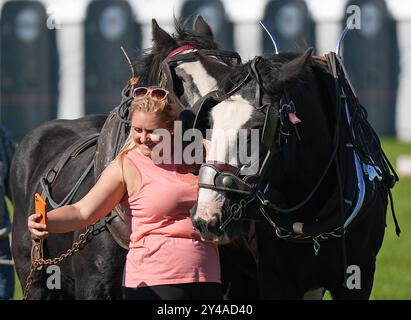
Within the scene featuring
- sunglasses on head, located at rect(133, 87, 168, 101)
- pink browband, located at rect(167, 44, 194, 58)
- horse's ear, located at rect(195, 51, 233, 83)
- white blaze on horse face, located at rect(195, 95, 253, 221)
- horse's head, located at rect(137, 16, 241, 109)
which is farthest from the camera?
pink browband, located at rect(167, 44, 194, 58)

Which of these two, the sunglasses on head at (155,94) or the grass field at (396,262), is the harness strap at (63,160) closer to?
the sunglasses on head at (155,94)

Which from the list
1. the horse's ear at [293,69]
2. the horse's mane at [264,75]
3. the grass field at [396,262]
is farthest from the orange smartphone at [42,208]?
the grass field at [396,262]

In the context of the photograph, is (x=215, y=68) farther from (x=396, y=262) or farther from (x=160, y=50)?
(x=396, y=262)

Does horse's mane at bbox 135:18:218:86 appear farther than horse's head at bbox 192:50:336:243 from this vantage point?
Yes

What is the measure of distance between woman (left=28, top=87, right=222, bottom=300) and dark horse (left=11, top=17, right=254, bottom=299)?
2.37 ft

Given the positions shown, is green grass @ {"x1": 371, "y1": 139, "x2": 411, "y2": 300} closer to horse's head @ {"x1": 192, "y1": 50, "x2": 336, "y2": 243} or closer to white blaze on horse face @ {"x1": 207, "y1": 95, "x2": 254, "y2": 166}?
horse's head @ {"x1": 192, "y1": 50, "x2": 336, "y2": 243}

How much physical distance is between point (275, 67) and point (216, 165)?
0.73 m

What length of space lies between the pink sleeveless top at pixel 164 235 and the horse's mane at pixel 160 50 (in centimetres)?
115

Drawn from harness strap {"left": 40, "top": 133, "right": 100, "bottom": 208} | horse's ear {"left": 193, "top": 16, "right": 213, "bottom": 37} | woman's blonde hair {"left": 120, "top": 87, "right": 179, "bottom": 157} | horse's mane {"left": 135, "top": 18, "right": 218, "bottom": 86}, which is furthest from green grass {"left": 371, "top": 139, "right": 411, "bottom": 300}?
woman's blonde hair {"left": 120, "top": 87, "right": 179, "bottom": 157}

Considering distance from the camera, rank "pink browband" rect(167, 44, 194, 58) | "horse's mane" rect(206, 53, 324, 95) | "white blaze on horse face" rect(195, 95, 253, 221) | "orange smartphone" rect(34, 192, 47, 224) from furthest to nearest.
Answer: "pink browband" rect(167, 44, 194, 58) → "horse's mane" rect(206, 53, 324, 95) → "white blaze on horse face" rect(195, 95, 253, 221) → "orange smartphone" rect(34, 192, 47, 224)

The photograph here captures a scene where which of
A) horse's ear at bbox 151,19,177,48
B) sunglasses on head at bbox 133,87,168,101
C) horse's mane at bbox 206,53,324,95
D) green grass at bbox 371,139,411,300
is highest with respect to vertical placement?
horse's ear at bbox 151,19,177,48

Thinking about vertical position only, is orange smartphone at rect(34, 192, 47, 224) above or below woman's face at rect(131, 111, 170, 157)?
below

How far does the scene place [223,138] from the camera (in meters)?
4.70

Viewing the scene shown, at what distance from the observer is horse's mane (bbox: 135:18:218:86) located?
584 centimetres
